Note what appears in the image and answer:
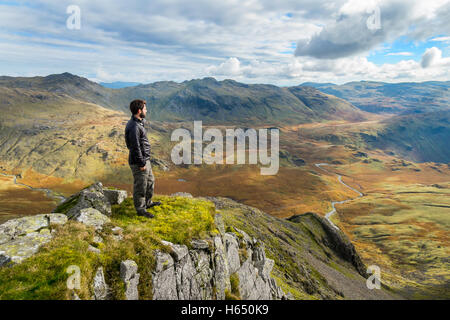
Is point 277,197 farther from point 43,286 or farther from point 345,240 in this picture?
point 43,286

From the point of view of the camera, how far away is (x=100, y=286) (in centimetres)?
859

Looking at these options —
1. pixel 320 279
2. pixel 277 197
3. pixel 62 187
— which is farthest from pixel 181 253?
pixel 62 187

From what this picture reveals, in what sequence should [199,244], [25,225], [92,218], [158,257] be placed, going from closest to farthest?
[25,225] → [158,257] → [92,218] → [199,244]

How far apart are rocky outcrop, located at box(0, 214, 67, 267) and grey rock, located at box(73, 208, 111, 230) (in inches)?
27.4

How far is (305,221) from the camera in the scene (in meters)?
92.9

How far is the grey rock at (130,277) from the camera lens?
9164 millimetres

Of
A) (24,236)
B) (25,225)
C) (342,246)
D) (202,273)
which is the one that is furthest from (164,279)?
(342,246)

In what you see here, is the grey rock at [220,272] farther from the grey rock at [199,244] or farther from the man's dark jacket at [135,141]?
the man's dark jacket at [135,141]

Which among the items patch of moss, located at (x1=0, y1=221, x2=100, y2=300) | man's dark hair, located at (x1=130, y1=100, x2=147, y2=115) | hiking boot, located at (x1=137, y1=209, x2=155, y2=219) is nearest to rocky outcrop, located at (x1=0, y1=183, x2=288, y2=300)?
patch of moss, located at (x1=0, y1=221, x2=100, y2=300)

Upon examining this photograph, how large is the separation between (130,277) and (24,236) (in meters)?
4.52

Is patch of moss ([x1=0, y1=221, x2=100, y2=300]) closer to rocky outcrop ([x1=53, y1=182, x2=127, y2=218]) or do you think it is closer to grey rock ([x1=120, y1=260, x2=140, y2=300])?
grey rock ([x1=120, y1=260, x2=140, y2=300])

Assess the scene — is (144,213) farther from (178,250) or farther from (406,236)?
(406,236)

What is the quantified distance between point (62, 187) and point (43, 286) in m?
218
